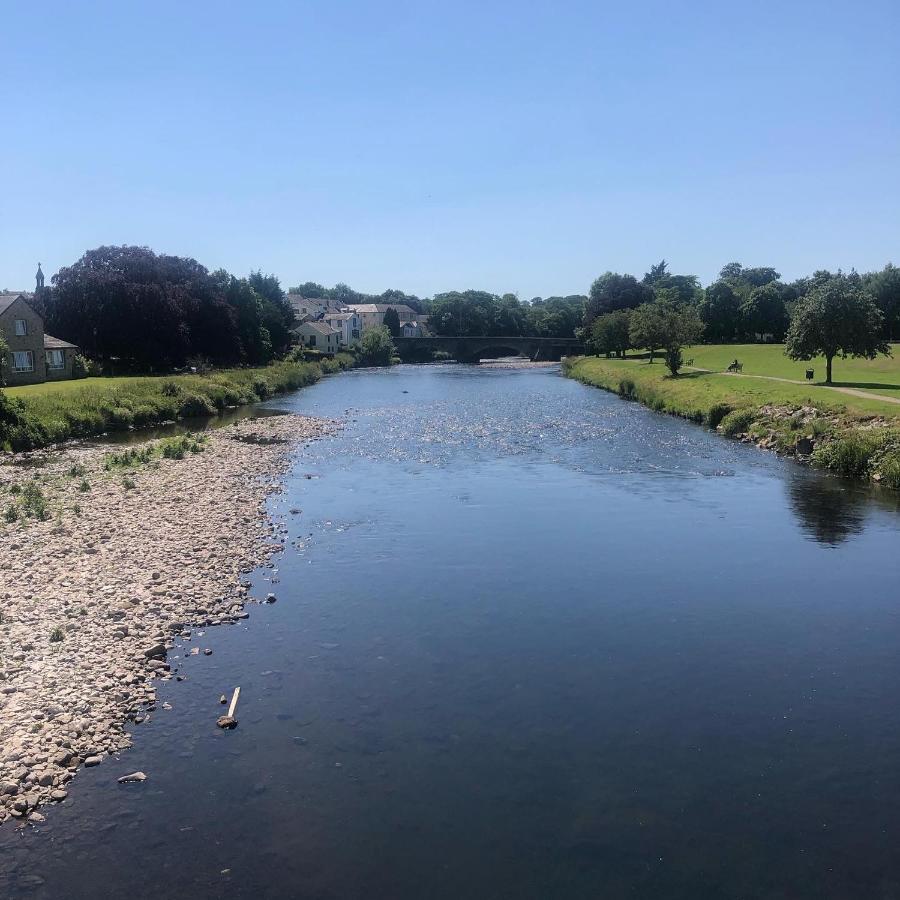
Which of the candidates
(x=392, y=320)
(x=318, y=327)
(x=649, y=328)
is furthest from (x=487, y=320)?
(x=649, y=328)

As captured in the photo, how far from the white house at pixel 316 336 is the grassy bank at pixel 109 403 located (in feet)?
188

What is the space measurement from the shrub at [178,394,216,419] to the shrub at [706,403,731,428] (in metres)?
36.6

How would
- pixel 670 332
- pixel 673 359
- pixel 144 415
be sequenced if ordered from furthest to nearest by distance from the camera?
pixel 670 332
pixel 673 359
pixel 144 415

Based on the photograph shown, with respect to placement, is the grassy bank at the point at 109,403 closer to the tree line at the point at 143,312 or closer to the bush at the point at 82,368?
the bush at the point at 82,368

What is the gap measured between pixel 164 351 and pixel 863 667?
77375mm

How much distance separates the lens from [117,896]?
9.34m

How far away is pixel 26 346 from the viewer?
64688 mm

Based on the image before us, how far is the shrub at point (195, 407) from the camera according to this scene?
6003 centimetres

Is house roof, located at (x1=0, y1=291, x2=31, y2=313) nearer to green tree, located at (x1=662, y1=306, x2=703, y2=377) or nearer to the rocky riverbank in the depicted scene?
the rocky riverbank

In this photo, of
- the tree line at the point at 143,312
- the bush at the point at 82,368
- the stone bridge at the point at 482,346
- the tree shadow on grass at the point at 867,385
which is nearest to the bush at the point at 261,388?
the tree line at the point at 143,312

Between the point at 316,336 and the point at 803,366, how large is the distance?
3546 inches

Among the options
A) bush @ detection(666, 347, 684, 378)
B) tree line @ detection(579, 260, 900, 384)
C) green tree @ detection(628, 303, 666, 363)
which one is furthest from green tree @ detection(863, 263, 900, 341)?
bush @ detection(666, 347, 684, 378)

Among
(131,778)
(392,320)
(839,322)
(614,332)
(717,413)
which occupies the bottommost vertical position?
(131,778)

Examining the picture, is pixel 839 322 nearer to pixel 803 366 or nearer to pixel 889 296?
pixel 803 366
